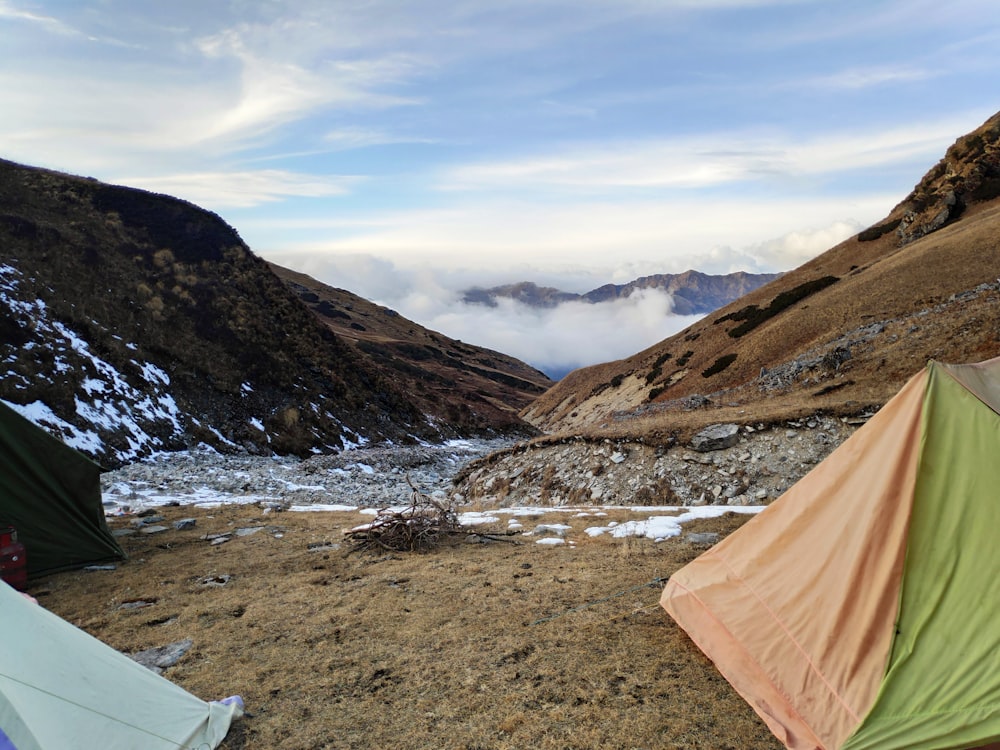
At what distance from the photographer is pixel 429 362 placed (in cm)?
10125

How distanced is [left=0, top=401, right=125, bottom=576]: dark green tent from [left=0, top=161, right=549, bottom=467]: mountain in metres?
12.9

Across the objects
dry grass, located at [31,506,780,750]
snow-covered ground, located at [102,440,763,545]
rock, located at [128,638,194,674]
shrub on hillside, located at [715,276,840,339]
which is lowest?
snow-covered ground, located at [102,440,763,545]

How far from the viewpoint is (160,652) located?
7.33 meters

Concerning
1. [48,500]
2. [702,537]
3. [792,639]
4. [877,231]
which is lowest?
[702,537]

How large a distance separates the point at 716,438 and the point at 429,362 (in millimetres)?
85693

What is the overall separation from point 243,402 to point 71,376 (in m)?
8.09

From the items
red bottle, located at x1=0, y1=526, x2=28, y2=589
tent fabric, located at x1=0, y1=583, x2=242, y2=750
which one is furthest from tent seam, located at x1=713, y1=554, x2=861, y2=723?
red bottle, located at x1=0, y1=526, x2=28, y2=589

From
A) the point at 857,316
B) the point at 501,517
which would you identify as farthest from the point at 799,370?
the point at 501,517

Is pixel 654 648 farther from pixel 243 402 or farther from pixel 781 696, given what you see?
pixel 243 402

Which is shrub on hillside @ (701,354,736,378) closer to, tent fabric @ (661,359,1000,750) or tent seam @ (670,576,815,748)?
tent seam @ (670,576,815,748)

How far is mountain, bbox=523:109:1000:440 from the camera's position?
832 inches

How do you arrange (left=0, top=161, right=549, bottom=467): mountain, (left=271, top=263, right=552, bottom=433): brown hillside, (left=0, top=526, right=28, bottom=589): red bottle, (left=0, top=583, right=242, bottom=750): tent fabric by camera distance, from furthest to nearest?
(left=271, top=263, right=552, bottom=433): brown hillside, (left=0, top=161, right=549, bottom=467): mountain, (left=0, top=526, right=28, bottom=589): red bottle, (left=0, top=583, right=242, bottom=750): tent fabric

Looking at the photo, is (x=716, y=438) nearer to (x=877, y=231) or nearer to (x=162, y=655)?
(x=162, y=655)

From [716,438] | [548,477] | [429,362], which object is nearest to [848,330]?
[716,438]
